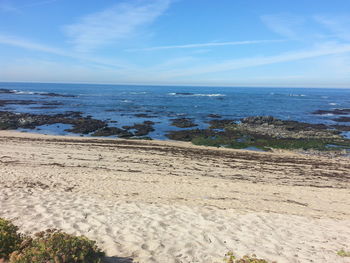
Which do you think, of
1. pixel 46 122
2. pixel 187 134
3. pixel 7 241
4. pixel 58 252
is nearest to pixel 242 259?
pixel 58 252

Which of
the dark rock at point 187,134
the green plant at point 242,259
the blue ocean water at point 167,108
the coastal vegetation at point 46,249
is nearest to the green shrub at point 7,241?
the coastal vegetation at point 46,249

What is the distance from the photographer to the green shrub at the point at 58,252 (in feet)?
11.9

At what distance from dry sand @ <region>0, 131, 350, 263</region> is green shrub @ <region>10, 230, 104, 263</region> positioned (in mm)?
899

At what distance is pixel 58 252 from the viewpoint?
148 inches

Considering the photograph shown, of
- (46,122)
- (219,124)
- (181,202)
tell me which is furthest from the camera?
(219,124)

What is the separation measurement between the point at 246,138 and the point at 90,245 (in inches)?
909

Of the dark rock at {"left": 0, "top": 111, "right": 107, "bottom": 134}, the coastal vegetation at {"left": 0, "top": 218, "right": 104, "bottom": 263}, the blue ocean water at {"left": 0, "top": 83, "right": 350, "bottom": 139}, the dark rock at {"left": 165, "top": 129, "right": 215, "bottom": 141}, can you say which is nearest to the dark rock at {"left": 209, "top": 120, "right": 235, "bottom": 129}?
the blue ocean water at {"left": 0, "top": 83, "right": 350, "bottom": 139}

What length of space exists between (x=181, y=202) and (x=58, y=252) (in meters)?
5.49

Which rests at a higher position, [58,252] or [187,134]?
[58,252]

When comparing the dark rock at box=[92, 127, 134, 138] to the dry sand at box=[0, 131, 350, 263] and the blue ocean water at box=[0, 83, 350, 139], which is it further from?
the dry sand at box=[0, 131, 350, 263]

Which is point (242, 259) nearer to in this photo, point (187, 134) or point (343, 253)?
point (343, 253)

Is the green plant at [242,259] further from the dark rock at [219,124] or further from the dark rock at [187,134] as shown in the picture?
the dark rock at [219,124]

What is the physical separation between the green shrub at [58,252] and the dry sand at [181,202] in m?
0.90

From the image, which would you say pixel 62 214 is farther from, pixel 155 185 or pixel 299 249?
pixel 299 249
